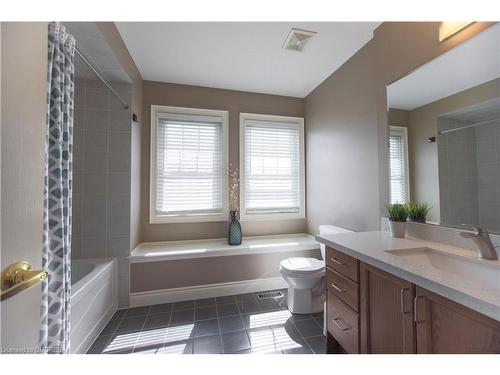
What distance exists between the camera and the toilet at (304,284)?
1.92 metres

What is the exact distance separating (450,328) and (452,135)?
1085 millimetres

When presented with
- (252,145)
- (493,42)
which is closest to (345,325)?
(493,42)

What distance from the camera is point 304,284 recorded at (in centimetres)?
195

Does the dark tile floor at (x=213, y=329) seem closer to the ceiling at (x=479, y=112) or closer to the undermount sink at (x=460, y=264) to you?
the undermount sink at (x=460, y=264)

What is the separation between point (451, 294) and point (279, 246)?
1.86 metres

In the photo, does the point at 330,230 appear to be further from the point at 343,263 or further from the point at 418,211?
the point at 343,263

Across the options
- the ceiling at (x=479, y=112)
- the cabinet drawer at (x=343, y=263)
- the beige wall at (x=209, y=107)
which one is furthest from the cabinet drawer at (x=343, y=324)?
the beige wall at (x=209, y=107)

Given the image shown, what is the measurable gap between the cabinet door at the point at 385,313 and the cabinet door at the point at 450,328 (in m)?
0.04

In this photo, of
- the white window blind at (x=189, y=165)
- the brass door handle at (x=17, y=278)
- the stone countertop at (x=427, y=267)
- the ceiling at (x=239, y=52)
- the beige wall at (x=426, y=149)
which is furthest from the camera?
the white window blind at (x=189, y=165)

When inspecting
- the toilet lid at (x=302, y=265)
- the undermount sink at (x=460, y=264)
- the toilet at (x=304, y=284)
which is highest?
the undermount sink at (x=460, y=264)

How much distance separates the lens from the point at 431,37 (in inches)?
52.4

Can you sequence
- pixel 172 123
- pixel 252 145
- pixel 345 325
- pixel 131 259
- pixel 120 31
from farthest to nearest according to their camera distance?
1. pixel 252 145
2. pixel 172 123
3. pixel 131 259
4. pixel 120 31
5. pixel 345 325

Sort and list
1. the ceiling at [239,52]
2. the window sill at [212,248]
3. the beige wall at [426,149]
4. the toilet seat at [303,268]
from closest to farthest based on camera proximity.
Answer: the beige wall at [426,149]
the ceiling at [239,52]
the toilet seat at [303,268]
the window sill at [212,248]

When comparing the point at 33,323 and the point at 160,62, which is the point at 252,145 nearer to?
the point at 160,62
